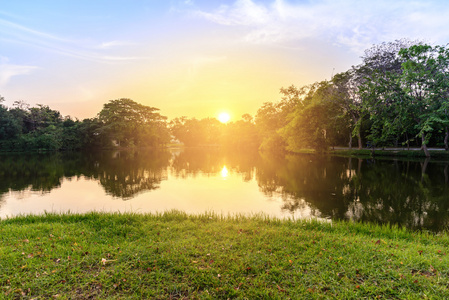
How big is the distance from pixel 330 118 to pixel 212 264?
99.9 feet

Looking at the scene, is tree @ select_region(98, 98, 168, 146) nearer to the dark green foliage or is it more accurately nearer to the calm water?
the dark green foliage

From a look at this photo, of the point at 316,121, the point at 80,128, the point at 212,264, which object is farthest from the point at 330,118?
the point at 80,128

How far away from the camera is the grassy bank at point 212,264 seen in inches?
118

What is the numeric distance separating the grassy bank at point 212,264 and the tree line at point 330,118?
1785 cm

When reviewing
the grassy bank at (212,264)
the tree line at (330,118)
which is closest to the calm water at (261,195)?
the grassy bank at (212,264)

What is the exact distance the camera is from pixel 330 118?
3016 cm

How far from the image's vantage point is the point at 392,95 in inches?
744

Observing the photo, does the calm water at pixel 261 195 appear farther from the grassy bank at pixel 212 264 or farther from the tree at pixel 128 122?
the tree at pixel 128 122

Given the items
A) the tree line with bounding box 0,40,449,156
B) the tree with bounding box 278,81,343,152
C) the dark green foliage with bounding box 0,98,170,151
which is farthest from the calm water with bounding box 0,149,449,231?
the dark green foliage with bounding box 0,98,170,151

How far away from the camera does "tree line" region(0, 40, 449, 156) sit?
18.7 m

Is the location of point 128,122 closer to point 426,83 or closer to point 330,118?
point 330,118

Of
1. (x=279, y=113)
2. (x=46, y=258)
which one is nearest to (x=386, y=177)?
(x=46, y=258)

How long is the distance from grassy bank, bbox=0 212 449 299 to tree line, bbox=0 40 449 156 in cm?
1785

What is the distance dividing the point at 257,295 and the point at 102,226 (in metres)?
3.94
